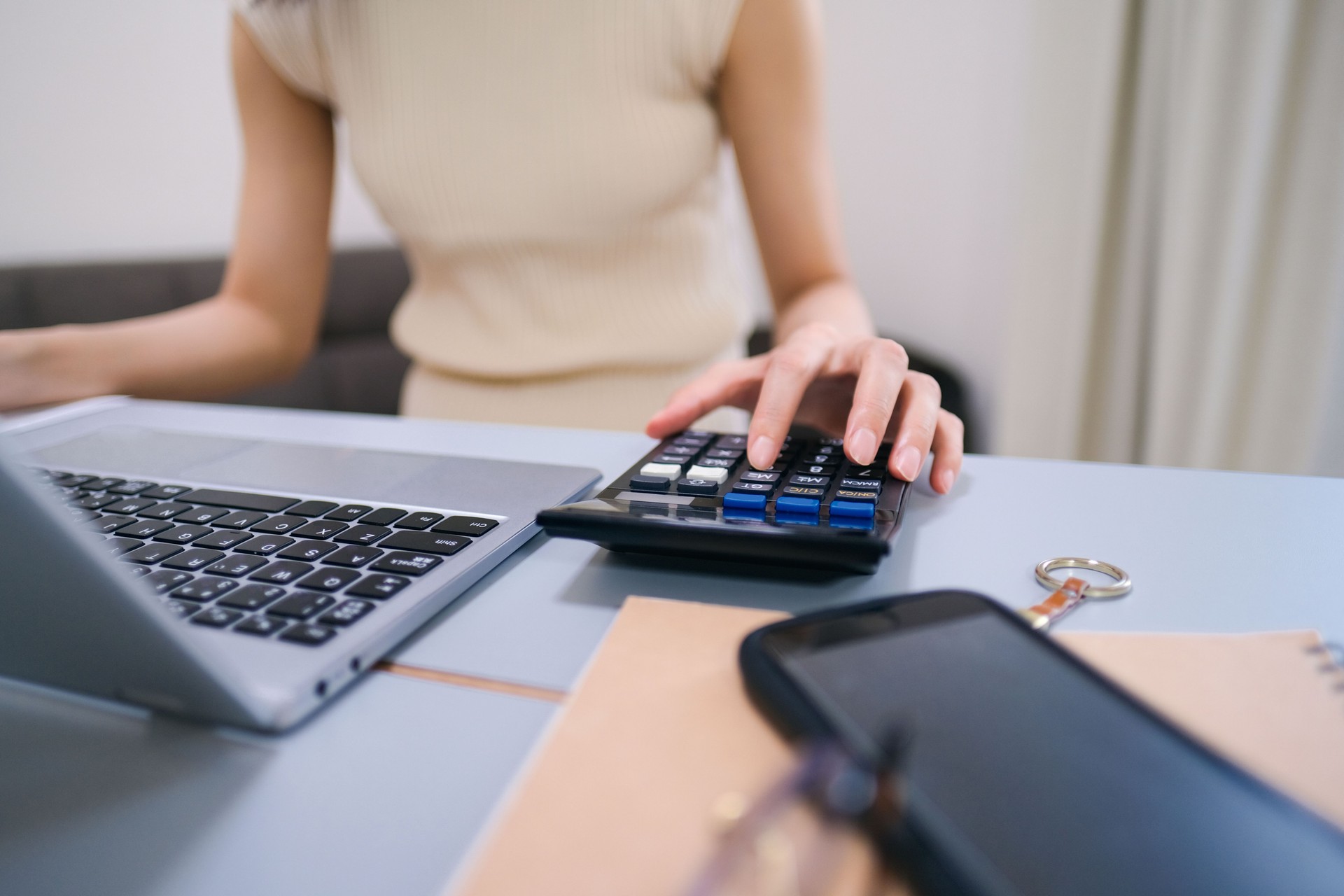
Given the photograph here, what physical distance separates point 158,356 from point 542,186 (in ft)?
1.11

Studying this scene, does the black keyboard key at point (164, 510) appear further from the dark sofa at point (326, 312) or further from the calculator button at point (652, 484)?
the dark sofa at point (326, 312)

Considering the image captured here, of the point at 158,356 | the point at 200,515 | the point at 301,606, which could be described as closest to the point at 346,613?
the point at 301,606

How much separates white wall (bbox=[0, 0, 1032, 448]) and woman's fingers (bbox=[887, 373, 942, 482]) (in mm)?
1142

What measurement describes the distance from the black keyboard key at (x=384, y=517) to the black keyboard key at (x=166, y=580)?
2.6 inches

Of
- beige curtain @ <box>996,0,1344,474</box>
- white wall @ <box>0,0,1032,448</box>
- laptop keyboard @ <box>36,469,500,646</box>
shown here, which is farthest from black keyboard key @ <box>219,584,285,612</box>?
white wall @ <box>0,0,1032,448</box>

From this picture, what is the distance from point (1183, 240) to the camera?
3.20ft

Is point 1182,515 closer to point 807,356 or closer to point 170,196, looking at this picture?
point 807,356

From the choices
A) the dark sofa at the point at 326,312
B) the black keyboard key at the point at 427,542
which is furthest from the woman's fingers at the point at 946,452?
the dark sofa at the point at 326,312

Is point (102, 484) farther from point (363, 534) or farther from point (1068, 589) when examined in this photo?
point (1068, 589)

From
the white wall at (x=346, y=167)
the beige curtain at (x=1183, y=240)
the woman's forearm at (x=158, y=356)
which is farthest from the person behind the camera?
the white wall at (x=346, y=167)

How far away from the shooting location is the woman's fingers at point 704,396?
0.41m

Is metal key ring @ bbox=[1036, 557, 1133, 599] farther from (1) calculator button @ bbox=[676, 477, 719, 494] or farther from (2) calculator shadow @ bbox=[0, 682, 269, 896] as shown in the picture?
(2) calculator shadow @ bbox=[0, 682, 269, 896]

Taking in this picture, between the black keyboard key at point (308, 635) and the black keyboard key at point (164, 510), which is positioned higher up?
the black keyboard key at point (164, 510)

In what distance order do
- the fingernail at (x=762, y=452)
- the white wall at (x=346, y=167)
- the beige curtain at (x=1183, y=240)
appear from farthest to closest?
the white wall at (x=346, y=167) → the beige curtain at (x=1183, y=240) → the fingernail at (x=762, y=452)
